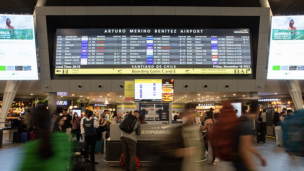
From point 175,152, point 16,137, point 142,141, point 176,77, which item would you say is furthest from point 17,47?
point 175,152

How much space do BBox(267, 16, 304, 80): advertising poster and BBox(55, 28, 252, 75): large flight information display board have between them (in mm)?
1397

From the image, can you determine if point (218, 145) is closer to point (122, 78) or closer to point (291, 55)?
point (122, 78)

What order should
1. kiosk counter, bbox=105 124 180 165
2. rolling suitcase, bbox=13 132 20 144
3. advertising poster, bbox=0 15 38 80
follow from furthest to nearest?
rolling suitcase, bbox=13 132 20 144 → advertising poster, bbox=0 15 38 80 → kiosk counter, bbox=105 124 180 165

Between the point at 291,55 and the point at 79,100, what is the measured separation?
694 inches

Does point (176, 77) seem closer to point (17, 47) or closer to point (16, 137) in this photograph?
point (17, 47)

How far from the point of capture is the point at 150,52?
1274 centimetres

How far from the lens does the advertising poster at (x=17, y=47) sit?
12.3m

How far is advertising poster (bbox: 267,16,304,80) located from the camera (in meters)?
12.7

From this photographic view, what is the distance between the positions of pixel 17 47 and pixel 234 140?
1262 centimetres

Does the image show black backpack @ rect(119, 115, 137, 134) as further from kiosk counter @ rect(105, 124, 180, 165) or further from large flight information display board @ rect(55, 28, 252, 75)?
large flight information display board @ rect(55, 28, 252, 75)

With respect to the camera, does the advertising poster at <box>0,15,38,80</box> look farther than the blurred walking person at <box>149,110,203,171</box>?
Yes

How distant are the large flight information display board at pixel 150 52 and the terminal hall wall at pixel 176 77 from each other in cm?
45

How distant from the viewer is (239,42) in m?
12.8

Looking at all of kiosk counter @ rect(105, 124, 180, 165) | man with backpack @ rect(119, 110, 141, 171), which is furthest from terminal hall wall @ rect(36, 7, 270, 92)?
man with backpack @ rect(119, 110, 141, 171)
